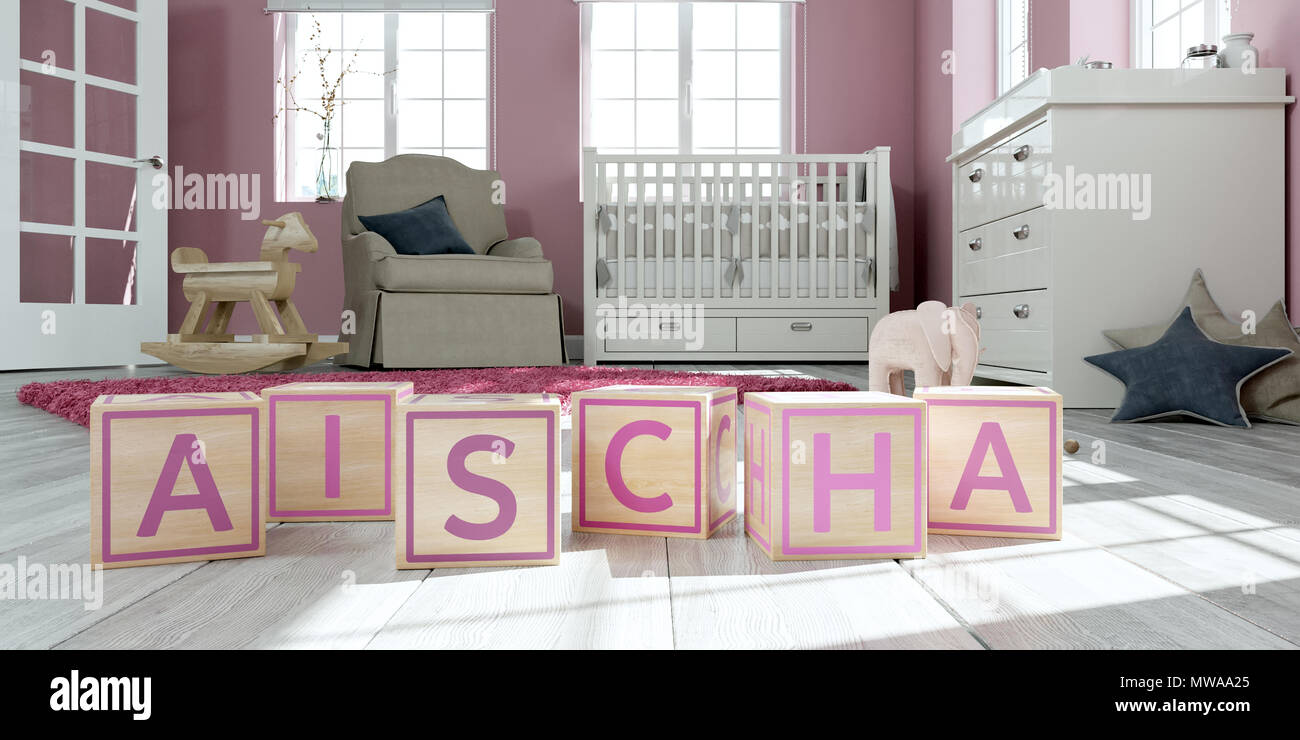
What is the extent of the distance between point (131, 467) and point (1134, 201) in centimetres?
240

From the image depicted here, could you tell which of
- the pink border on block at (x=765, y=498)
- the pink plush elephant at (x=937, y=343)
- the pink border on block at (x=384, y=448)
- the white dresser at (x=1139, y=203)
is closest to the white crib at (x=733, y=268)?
the white dresser at (x=1139, y=203)

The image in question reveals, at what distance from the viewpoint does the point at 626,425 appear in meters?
0.95

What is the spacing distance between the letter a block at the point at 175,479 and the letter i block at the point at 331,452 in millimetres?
121

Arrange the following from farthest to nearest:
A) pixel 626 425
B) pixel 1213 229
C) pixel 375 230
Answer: pixel 375 230 < pixel 1213 229 < pixel 626 425

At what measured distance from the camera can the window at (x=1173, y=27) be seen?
2.57 metres

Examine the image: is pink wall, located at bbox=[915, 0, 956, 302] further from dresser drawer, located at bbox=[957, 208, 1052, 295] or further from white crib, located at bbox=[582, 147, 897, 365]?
dresser drawer, located at bbox=[957, 208, 1052, 295]

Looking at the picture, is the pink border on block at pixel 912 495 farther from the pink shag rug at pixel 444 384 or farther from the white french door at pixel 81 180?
the white french door at pixel 81 180

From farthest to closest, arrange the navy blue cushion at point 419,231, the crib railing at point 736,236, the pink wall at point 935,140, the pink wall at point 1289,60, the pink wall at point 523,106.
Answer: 1. the pink wall at point 523,106
2. the pink wall at point 935,140
3. the crib railing at point 736,236
4. the navy blue cushion at point 419,231
5. the pink wall at point 1289,60

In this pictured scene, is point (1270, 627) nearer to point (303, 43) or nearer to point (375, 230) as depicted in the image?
point (375, 230)

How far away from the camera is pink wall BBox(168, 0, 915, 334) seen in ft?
15.8

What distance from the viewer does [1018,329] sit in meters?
2.54

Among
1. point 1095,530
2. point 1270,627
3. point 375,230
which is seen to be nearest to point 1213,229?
point 1095,530

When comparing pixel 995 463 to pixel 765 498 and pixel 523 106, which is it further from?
pixel 523 106

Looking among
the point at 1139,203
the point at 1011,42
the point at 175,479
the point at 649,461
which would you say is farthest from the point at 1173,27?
the point at 175,479
